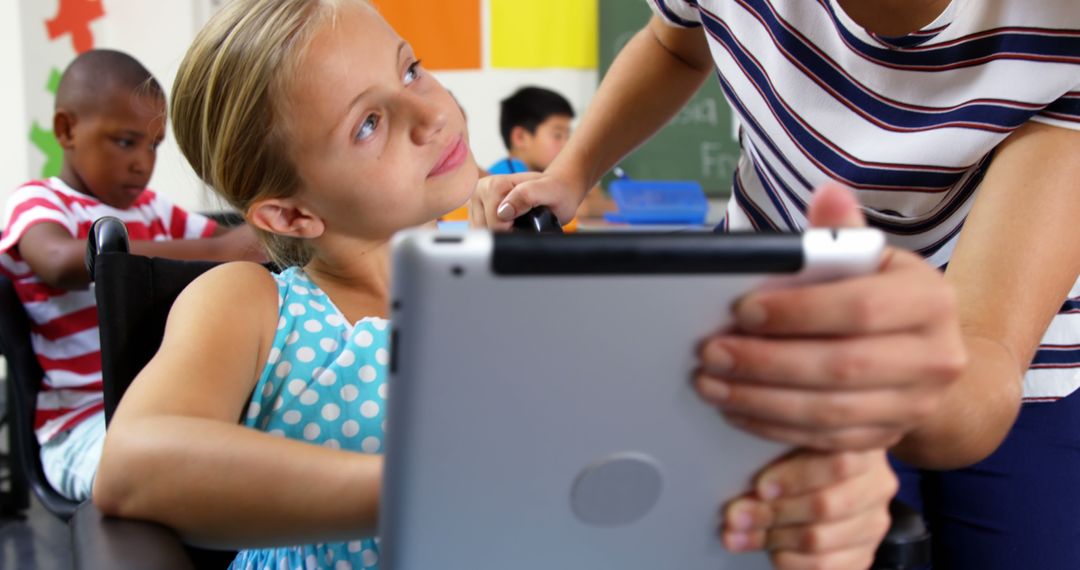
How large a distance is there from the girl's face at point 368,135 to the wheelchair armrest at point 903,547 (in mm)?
545

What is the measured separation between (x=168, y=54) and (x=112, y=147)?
1.98 meters

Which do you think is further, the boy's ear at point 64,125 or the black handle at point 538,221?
the boy's ear at point 64,125

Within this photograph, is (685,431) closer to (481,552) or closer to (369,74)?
(481,552)

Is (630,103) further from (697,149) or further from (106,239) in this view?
(697,149)

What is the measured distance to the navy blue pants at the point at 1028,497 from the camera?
2.87ft

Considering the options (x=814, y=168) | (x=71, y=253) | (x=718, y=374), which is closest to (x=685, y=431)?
(x=718, y=374)

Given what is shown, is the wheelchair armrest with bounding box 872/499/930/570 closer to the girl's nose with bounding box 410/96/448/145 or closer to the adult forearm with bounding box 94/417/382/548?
the adult forearm with bounding box 94/417/382/548

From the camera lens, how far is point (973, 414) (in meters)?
0.59

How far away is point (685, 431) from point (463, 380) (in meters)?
0.12

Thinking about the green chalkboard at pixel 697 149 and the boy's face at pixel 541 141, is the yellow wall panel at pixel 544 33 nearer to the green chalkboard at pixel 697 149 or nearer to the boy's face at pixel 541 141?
the green chalkboard at pixel 697 149

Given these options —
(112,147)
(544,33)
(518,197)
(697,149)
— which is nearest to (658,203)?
(697,149)

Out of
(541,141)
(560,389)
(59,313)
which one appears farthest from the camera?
(541,141)

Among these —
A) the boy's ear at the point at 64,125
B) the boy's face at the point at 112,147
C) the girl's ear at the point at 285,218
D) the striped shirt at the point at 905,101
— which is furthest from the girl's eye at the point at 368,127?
the boy's ear at the point at 64,125

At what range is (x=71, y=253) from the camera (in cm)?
163
